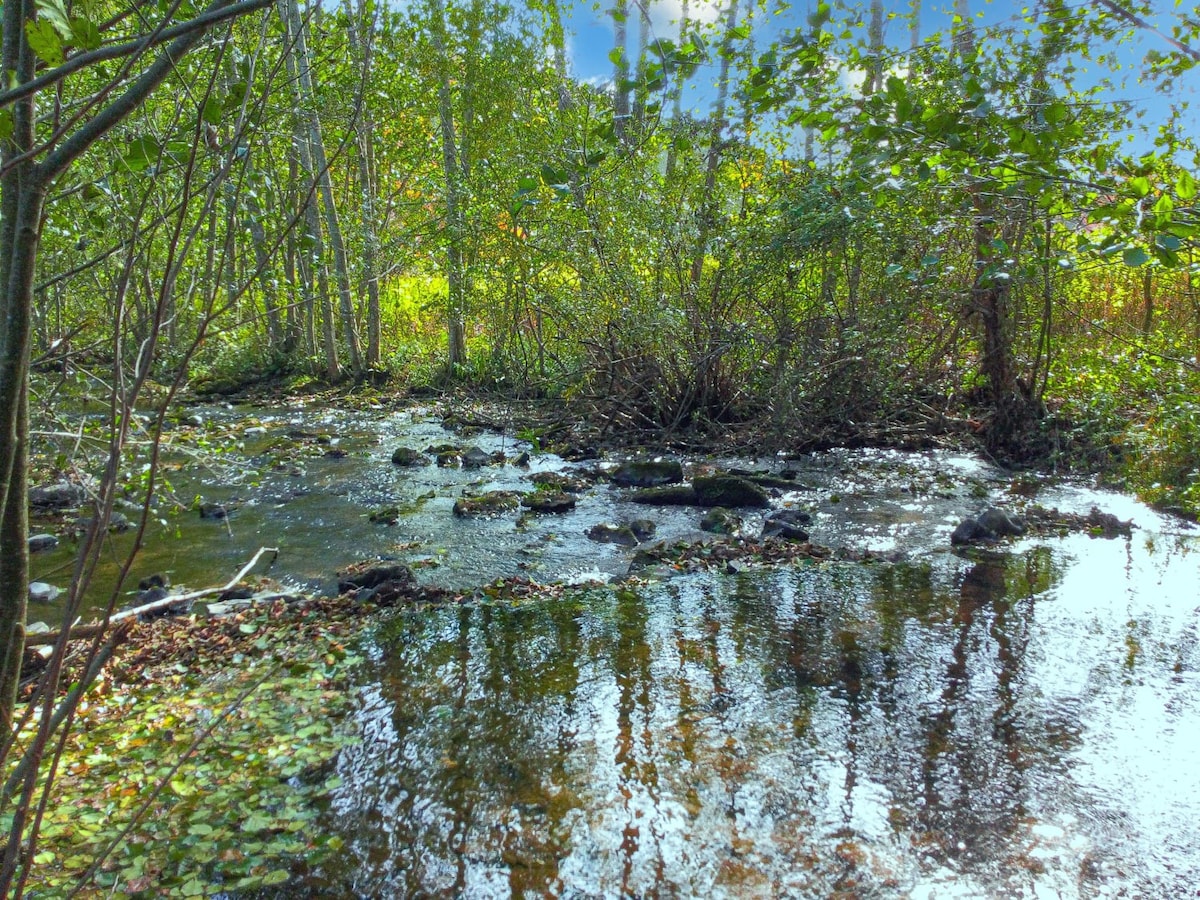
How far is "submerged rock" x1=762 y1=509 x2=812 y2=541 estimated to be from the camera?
7145 mm

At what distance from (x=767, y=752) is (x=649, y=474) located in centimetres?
564

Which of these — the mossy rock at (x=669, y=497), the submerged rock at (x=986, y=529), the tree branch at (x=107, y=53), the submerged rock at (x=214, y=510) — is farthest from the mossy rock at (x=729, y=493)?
the tree branch at (x=107, y=53)

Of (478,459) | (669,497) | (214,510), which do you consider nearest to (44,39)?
(669,497)

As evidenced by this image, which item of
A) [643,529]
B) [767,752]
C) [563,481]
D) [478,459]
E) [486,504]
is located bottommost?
[767,752]

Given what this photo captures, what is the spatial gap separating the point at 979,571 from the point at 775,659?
2.36 m

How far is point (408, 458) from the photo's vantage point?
416 inches

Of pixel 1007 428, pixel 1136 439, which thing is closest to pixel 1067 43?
pixel 1136 439

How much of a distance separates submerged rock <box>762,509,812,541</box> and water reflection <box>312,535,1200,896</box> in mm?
1495

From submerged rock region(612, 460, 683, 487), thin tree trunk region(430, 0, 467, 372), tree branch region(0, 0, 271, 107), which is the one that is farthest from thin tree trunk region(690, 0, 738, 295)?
tree branch region(0, 0, 271, 107)

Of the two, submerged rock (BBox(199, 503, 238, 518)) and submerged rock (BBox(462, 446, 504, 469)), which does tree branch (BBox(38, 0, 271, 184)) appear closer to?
submerged rock (BBox(199, 503, 238, 518))

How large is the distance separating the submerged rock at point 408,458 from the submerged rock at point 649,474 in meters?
2.69

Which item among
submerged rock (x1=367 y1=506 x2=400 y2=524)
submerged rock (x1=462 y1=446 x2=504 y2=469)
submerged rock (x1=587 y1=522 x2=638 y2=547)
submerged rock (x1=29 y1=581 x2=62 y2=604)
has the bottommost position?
submerged rock (x1=29 y1=581 x2=62 y2=604)

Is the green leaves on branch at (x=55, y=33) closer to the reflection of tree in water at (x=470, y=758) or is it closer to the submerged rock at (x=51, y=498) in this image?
the reflection of tree in water at (x=470, y=758)

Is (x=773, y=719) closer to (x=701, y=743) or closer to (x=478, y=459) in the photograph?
(x=701, y=743)
